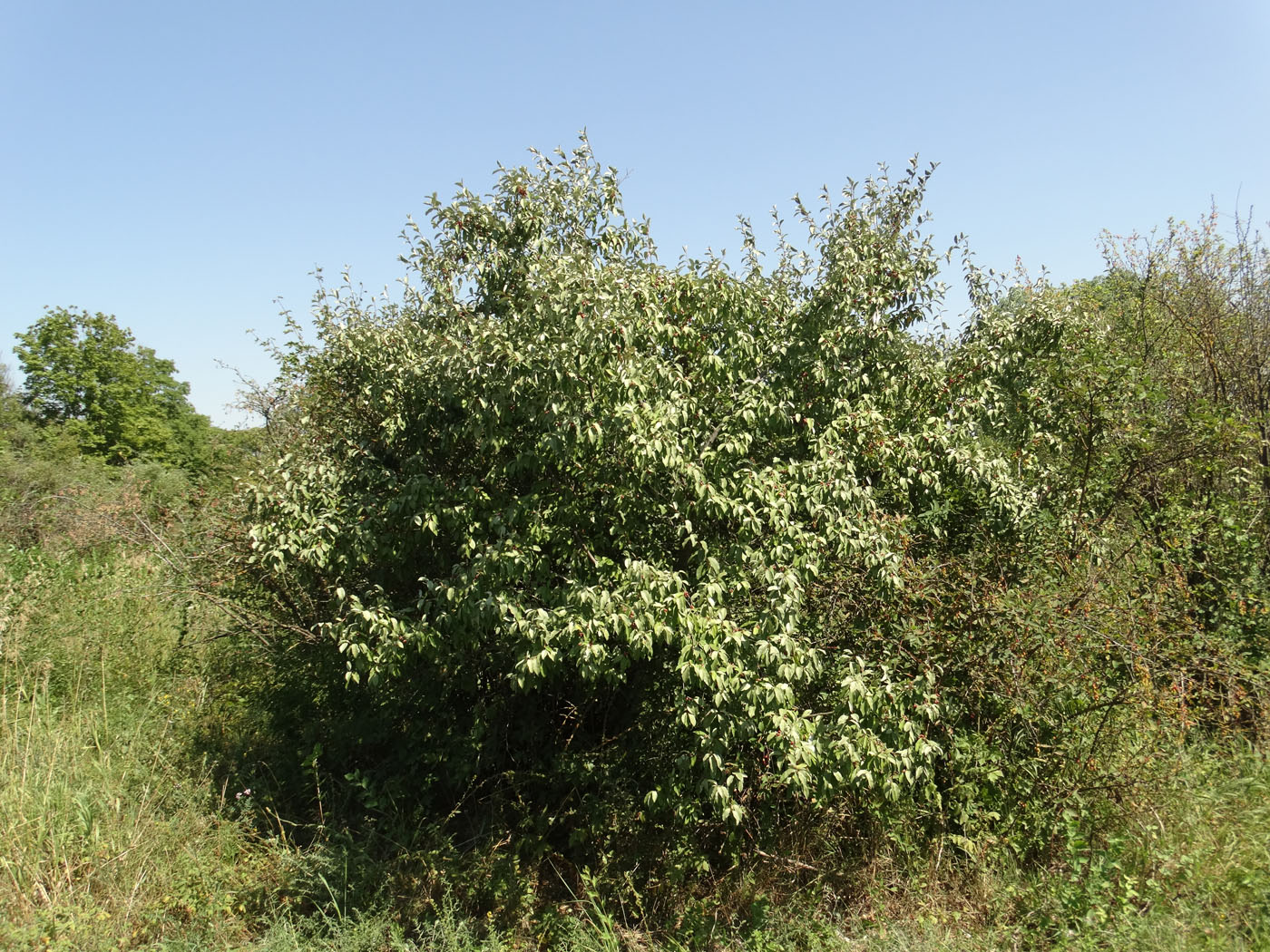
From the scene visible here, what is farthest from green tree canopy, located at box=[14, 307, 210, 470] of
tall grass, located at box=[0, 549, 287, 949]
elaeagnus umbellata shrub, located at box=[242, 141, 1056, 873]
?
elaeagnus umbellata shrub, located at box=[242, 141, 1056, 873]

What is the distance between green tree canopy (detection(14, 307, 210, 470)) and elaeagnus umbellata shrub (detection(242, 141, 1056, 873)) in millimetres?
30508

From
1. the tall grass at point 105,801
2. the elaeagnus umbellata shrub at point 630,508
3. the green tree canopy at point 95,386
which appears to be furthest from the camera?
the green tree canopy at point 95,386

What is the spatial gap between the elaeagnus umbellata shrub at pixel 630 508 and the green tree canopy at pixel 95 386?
100 ft

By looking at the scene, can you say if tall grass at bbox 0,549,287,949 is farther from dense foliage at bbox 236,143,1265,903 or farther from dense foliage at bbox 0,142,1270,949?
dense foliage at bbox 236,143,1265,903

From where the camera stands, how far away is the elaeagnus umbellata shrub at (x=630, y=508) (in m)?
4.17

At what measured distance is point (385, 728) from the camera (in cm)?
612

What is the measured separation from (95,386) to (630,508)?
36.3 m

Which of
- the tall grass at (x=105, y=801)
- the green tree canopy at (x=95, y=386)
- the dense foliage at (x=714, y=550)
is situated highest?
the green tree canopy at (x=95, y=386)

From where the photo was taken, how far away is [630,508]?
179 inches

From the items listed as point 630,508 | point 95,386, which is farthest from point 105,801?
point 95,386

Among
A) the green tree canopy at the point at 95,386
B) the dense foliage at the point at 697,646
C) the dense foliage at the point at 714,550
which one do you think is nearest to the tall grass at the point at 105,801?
the dense foliage at the point at 697,646

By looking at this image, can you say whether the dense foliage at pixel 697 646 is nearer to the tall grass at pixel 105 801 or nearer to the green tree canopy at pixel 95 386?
the tall grass at pixel 105 801

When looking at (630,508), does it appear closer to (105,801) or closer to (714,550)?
(714,550)

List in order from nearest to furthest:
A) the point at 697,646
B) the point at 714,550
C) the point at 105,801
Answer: the point at 697,646
the point at 714,550
the point at 105,801
